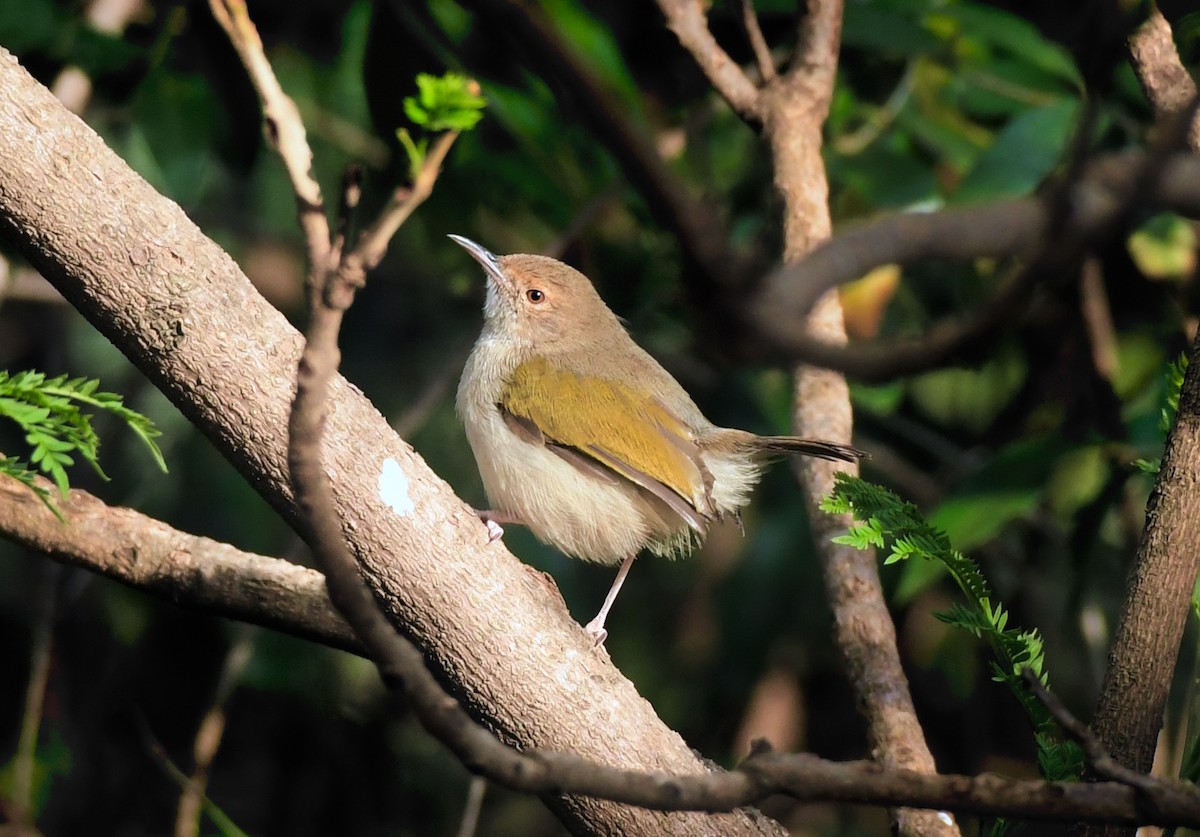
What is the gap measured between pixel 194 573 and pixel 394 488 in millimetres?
815

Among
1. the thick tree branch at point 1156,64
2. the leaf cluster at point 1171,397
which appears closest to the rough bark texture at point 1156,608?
the leaf cluster at point 1171,397

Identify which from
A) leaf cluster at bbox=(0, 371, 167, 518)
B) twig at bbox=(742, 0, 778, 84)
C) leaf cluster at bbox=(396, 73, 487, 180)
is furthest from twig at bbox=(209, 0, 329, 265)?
twig at bbox=(742, 0, 778, 84)

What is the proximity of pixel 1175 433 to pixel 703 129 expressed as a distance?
338cm

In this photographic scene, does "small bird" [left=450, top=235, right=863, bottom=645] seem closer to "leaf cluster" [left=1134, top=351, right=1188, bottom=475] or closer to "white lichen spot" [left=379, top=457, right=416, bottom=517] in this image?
"leaf cluster" [left=1134, top=351, right=1188, bottom=475]

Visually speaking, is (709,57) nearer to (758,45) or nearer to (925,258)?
(758,45)

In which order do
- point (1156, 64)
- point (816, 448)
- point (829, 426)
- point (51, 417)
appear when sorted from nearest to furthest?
point (51, 417) < point (1156, 64) < point (816, 448) < point (829, 426)

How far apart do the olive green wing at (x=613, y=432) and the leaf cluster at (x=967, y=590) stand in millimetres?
1077

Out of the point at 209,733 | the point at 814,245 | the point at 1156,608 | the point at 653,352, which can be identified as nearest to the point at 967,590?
the point at 1156,608

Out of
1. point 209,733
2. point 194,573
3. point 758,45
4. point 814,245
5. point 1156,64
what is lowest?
point 209,733

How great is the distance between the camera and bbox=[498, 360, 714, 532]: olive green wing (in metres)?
3.90

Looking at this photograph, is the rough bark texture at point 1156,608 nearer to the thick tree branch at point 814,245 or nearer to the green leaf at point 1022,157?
the thick tree branch at point 814,245

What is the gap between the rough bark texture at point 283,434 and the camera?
7.72 ft

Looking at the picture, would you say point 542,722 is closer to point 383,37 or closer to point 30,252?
point 30,252

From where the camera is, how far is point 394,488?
2.48 meters
